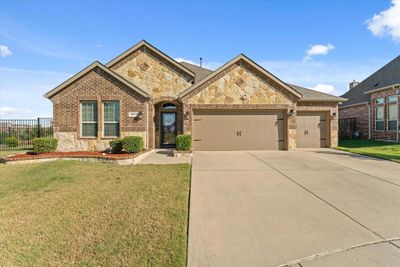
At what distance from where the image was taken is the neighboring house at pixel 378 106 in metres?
17.4

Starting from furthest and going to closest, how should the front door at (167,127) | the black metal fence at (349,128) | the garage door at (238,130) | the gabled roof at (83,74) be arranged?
the black metal fence at (349,128) < the front door at (167,127) < the garage door at (238,130) < the gabled roof at (83,74)

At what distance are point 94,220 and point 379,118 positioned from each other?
2217cm

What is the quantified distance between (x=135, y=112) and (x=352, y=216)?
10712mm

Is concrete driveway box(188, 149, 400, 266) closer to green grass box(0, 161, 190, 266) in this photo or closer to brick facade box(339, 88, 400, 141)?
green grass box(0, 161, 190, 266)

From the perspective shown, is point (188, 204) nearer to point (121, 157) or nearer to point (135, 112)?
point (121, 157)

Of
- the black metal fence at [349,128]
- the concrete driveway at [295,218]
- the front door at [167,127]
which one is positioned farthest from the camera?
the black metal fence at [349,128]

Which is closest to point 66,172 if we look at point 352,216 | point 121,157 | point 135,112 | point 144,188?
point 121,157

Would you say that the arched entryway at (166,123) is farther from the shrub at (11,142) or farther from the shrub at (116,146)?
the shrub at (11,142)

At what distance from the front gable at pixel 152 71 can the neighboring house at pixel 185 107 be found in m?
0.06

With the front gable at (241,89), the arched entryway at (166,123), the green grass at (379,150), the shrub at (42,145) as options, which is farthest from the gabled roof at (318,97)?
the shrub at (42,145)

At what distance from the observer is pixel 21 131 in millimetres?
17953

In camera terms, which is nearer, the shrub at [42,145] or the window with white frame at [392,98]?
the shrub at [42,145]

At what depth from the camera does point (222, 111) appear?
13.5 meters

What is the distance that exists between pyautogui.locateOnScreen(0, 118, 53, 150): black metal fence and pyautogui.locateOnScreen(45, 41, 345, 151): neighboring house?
481 cm
